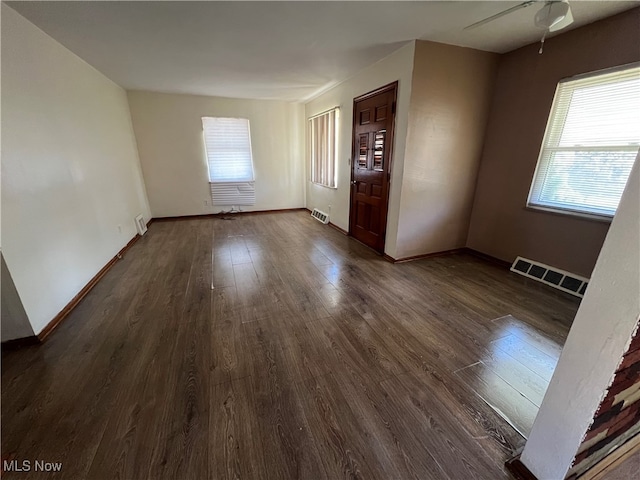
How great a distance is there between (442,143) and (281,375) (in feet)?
10.0

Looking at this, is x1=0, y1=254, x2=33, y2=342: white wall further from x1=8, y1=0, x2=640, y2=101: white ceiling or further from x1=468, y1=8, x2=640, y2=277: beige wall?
x1=468, y1=8, x2=640, y2=277: beige wall

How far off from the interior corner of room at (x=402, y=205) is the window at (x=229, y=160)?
75 cm

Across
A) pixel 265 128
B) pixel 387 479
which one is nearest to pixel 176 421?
pixel 387 479

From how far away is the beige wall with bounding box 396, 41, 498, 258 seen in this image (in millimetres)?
2869

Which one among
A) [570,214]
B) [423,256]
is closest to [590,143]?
[570,214]

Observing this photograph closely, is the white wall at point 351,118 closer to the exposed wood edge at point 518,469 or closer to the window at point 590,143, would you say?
the window at point 590,143

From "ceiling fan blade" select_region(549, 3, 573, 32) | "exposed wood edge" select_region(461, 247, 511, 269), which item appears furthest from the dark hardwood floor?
"ceiling fan blade" select_region(549, 3, 573, 32)

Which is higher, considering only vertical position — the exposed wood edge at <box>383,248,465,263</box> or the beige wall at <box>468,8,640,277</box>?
the beige wall at <box>468,8,640,277</box>

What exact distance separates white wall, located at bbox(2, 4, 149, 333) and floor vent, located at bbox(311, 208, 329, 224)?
334 cm

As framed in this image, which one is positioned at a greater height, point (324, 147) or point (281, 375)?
point (324, 147)

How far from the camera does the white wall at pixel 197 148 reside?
16.1 ft

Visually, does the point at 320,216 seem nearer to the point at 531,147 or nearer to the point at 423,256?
the point at 423,256

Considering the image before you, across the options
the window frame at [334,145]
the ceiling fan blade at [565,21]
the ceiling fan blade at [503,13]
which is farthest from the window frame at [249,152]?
the ceiling fan blade at [565,21]

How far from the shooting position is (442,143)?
10.3 feet
